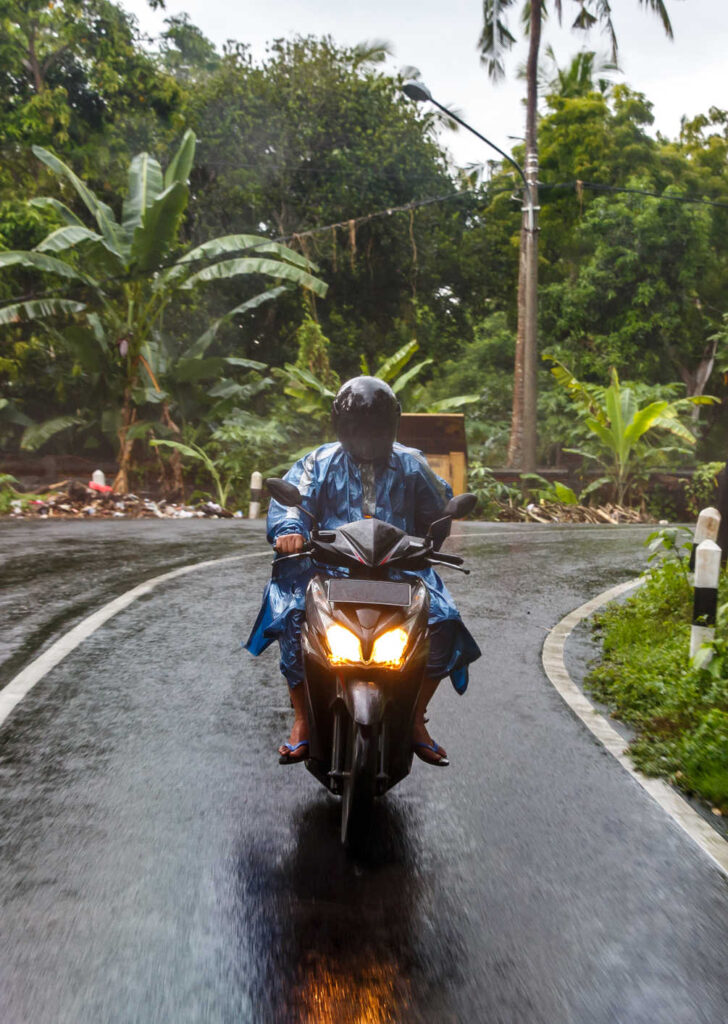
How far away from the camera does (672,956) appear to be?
3098 mm

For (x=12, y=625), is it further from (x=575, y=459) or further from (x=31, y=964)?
(x=575, y=459)

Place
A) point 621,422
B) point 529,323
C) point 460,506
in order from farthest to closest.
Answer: point 529,323 → point 621,422 → point 460,506

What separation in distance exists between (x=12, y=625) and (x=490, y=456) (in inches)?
949

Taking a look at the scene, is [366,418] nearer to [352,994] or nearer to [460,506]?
[460,506]

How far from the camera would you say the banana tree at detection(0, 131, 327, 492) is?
19.2 meters

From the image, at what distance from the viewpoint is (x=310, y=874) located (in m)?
3.63

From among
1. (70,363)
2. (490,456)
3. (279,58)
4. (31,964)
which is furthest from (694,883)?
(279,58)

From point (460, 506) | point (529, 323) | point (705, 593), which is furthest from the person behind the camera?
point (529, 323)

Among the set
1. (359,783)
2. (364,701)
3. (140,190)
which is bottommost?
(359,783)

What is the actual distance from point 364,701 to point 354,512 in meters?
0.98

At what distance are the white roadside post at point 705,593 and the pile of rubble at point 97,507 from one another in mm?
13170

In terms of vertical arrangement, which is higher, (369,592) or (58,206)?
(58,206)

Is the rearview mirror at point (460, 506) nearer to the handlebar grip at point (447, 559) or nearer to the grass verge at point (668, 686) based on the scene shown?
the handlebar grip at point (447, 559)

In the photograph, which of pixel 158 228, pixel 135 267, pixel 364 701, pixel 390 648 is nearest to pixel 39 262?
pixel 135 267
